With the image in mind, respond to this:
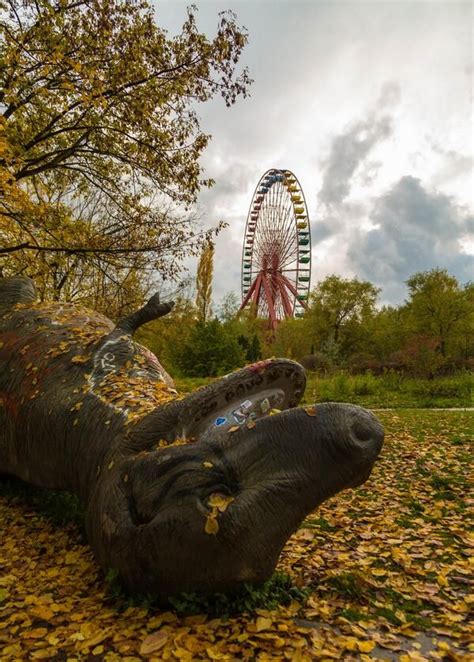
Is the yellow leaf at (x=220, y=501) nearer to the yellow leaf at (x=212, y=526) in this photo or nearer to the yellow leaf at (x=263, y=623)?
the yellow leaf at (x=212, y=526)

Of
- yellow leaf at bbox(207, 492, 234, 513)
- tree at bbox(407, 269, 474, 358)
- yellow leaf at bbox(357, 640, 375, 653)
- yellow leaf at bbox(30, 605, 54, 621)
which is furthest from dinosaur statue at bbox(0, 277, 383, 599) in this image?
tree at bbox(407, 269, 474, 358)

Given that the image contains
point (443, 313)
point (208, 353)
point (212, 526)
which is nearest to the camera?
point (212, 526)

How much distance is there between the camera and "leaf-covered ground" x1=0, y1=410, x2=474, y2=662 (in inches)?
81.0

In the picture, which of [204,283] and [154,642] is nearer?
[154,642]

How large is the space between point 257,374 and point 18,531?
2627 millimetres

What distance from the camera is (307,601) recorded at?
8.14ft

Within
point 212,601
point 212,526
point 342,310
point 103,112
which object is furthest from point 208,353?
point 342,310

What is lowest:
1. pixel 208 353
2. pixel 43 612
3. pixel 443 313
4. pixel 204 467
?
pixel 43 612

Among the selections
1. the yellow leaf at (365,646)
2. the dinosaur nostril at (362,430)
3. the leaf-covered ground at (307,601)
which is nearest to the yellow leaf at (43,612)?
the leaf-covered ground at (307,601)

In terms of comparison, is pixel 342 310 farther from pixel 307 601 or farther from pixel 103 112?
pixel 307 601

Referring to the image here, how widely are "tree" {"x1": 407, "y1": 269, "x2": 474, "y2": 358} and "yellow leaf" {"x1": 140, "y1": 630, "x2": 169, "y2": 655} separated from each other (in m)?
25.7

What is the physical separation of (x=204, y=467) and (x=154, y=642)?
0.79m

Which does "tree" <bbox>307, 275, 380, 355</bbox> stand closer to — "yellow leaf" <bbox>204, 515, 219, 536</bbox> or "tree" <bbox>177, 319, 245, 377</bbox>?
"tree" <bbox>177, 319, 245, 377</bbox>

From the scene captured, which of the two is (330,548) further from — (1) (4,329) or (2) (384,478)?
(1) (4,329)
